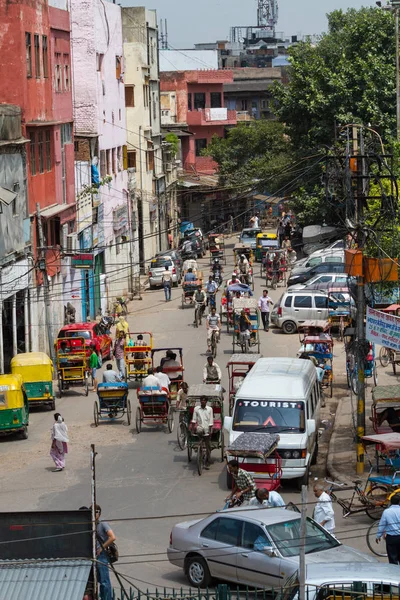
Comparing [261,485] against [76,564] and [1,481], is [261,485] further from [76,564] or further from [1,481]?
[76,564]

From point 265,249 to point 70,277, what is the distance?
52.7 feet

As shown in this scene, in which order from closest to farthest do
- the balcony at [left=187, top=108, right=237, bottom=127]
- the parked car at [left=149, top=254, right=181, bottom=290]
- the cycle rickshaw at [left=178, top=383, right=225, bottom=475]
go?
the cycle rickshaw at [left=178, top=383, right=225, bottom=475] → the parked car at [left=149, top=254, right=181, bottom=290] → the balcony at [left=187, top=108, right=237, bottom=127]

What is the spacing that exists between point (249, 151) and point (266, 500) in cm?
5637

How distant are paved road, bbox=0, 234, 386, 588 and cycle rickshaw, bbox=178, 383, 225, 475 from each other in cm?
34

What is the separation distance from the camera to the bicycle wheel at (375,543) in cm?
1841

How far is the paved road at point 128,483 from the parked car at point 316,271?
53.5ft

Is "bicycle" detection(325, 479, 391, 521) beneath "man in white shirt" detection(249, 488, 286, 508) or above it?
beneath

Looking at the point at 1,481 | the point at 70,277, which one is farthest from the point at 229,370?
the point at 70,277

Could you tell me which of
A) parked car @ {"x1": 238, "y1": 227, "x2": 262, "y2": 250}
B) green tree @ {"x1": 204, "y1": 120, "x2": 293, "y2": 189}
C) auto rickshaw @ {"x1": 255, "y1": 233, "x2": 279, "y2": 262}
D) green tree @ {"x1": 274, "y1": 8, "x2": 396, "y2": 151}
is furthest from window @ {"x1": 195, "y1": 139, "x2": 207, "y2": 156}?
auto rickshaw @ {"x1": 255, "y1": 233, "x2": 279, "y2": 262}

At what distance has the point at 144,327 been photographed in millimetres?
43156

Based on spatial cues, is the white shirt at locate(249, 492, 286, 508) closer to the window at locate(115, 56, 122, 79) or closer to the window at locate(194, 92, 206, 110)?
the window at locate(115, 56, 122, 79)

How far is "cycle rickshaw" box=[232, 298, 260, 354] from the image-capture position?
3666cm

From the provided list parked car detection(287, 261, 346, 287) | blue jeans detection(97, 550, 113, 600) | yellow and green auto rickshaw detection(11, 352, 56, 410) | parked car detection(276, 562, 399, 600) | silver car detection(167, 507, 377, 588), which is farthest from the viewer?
parked car detection(287, 261, 346, 287)

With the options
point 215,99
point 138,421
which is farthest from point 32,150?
point 215,99
